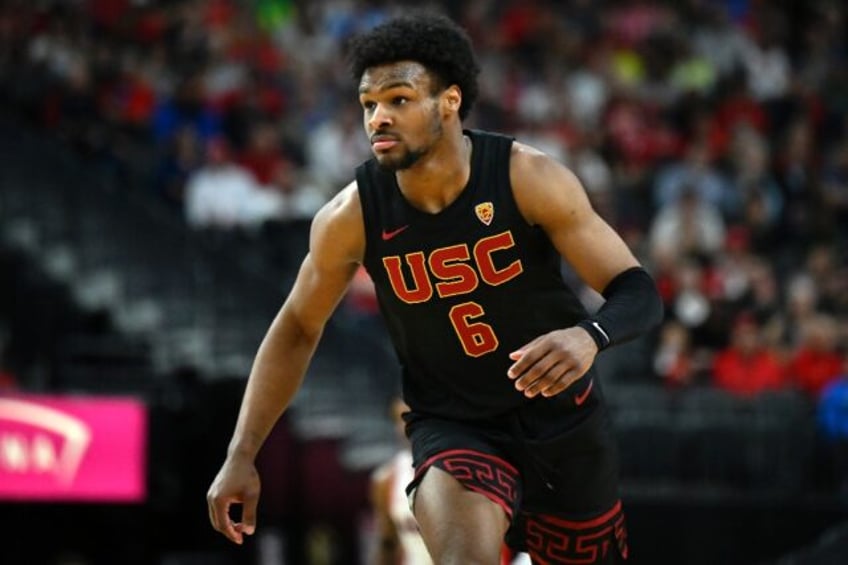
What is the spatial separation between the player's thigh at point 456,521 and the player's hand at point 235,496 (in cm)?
59

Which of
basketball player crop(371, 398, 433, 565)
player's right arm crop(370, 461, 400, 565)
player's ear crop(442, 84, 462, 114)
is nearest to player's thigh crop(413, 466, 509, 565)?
player's ear crop(442, 84, 462, 114)

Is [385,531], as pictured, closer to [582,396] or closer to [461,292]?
[582,396]

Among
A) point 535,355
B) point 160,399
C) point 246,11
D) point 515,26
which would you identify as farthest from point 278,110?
point 535,355

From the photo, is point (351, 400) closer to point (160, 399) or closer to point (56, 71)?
point (160, 399)

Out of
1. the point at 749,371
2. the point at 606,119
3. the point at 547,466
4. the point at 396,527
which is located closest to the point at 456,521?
the point at 547,466

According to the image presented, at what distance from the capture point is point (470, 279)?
5.94 meters

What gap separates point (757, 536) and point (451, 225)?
6.53 metres

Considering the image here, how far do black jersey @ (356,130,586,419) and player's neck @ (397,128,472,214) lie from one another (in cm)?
3

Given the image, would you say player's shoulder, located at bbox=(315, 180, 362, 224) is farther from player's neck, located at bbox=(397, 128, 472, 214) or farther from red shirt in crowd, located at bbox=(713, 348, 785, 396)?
red shirt in crowd, located at bbox=(713, 348, 785, 396)

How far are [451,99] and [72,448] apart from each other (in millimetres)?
6287

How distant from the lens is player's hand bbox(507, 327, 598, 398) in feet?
16.9

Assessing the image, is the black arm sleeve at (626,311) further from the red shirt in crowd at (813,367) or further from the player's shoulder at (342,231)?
the red shirt in crowd at (813,367)

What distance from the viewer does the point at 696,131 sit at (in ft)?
57.4

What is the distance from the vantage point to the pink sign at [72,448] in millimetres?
11438
